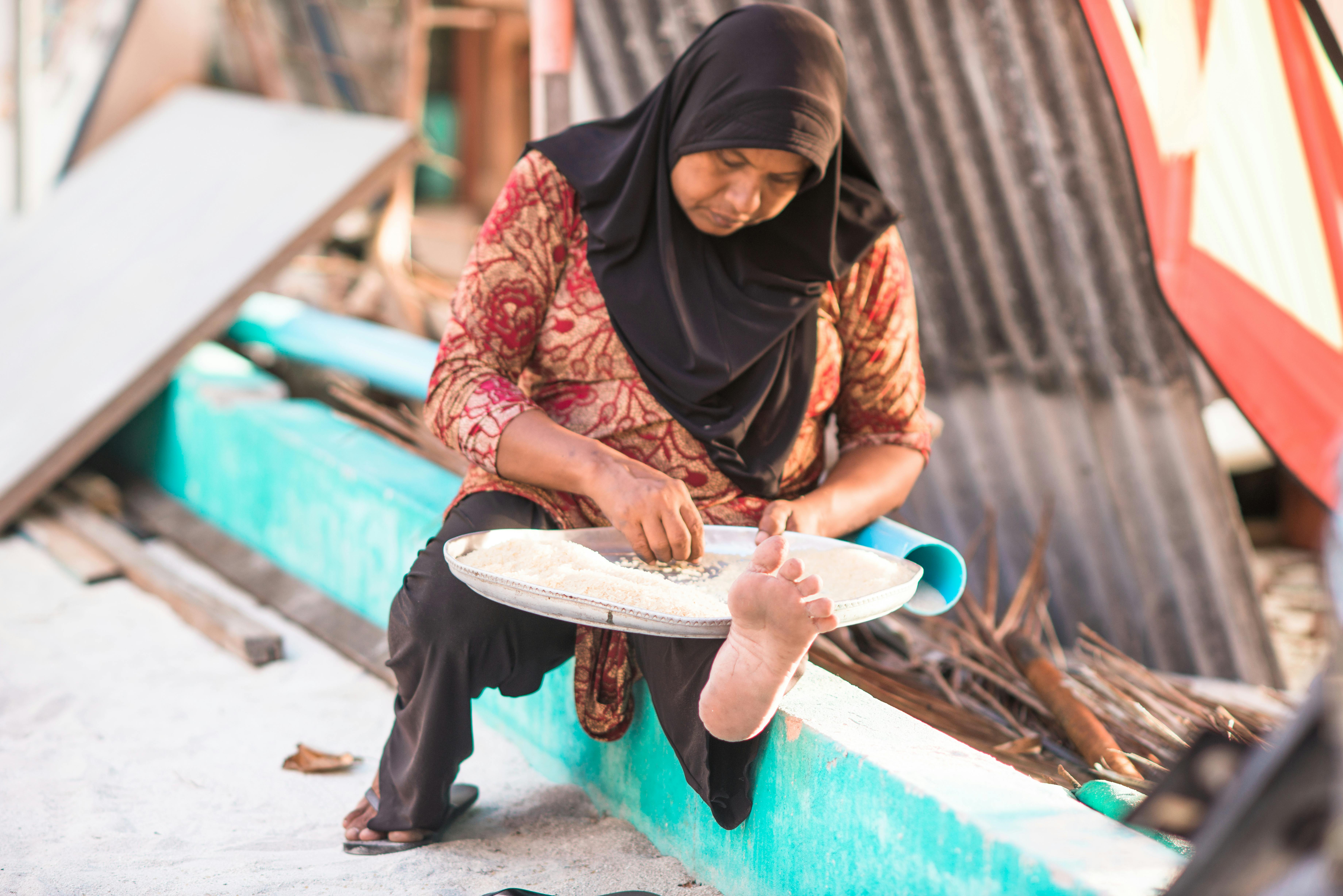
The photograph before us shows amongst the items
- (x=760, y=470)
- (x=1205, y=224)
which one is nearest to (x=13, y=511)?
(x=760, y=470)

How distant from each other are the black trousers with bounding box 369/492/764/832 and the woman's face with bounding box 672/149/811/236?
1.98 feet

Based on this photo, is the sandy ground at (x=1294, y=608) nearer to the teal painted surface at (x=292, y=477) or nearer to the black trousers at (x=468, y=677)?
the black trousers at (x=468, y=677)

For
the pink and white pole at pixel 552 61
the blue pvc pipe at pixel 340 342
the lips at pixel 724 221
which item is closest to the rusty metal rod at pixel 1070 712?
the lips at pixel 724 221

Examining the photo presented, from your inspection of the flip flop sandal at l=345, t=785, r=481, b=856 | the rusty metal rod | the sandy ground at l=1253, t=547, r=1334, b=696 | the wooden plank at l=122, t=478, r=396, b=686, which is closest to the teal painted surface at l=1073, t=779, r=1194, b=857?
the rusty metal rod

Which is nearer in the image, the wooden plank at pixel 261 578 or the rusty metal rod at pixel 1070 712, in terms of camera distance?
the rusty metal rod at pixel 1070 712

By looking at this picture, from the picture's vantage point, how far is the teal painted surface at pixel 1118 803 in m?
1.31

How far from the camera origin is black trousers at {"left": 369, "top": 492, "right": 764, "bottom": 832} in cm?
160

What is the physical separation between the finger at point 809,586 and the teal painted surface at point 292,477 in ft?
4.05

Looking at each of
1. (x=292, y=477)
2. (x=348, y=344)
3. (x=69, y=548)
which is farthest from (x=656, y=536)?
(x=69, y=548)

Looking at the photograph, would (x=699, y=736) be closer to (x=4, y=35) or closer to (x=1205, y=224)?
(x=1205, y=224)

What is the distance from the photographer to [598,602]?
1390 millimetres

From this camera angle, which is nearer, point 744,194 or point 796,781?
point 796,781

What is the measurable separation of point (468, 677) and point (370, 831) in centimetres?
35

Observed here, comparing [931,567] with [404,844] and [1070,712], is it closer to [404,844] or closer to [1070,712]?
[1070,712]
